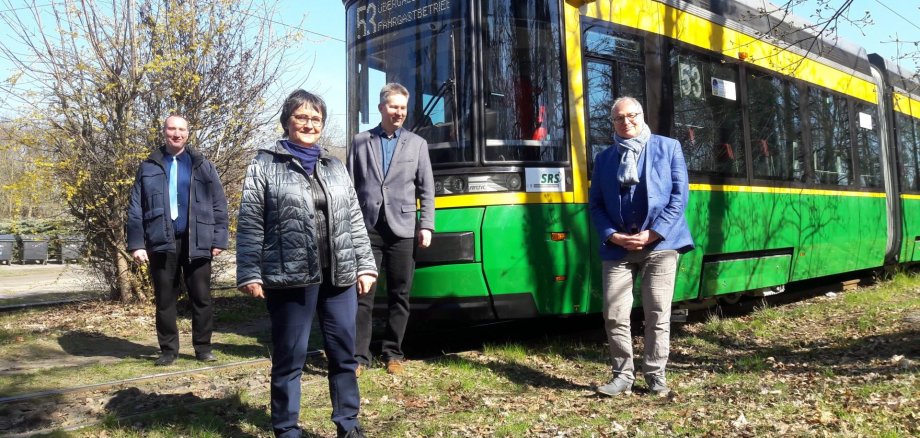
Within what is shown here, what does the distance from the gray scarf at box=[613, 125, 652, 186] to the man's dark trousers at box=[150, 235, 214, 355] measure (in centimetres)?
319

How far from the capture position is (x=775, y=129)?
8.48 metres

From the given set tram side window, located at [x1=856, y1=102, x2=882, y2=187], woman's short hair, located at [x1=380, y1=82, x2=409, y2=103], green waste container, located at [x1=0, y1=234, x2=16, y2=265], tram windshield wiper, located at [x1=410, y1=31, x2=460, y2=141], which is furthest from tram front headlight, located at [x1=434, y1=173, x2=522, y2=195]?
green waste container, located at [x1=0, y1=234, x2=16, y2=265]

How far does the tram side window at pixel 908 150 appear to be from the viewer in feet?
38.4

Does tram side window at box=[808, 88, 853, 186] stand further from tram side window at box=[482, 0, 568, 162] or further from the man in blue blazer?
the man in blue blazer

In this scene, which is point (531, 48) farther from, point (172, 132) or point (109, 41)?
point (109, 41)

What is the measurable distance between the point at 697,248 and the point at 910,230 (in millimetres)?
6235

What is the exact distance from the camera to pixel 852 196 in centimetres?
995

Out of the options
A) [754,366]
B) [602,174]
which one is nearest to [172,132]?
[602,174]

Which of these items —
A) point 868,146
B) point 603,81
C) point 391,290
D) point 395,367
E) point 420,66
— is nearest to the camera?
point 395,367

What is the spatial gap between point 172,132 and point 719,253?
15.6 feet

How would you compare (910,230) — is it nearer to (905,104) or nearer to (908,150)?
(908,150)

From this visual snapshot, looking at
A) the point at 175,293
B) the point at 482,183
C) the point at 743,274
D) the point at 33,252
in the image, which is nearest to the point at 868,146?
the point at 743,274

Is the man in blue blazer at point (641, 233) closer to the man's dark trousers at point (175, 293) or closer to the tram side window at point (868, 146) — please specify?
the man's dark trousers at point (175, 293)

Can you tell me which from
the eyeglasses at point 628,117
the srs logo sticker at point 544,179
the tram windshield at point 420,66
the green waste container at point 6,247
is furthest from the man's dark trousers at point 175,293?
the green waste container at point 6,247
